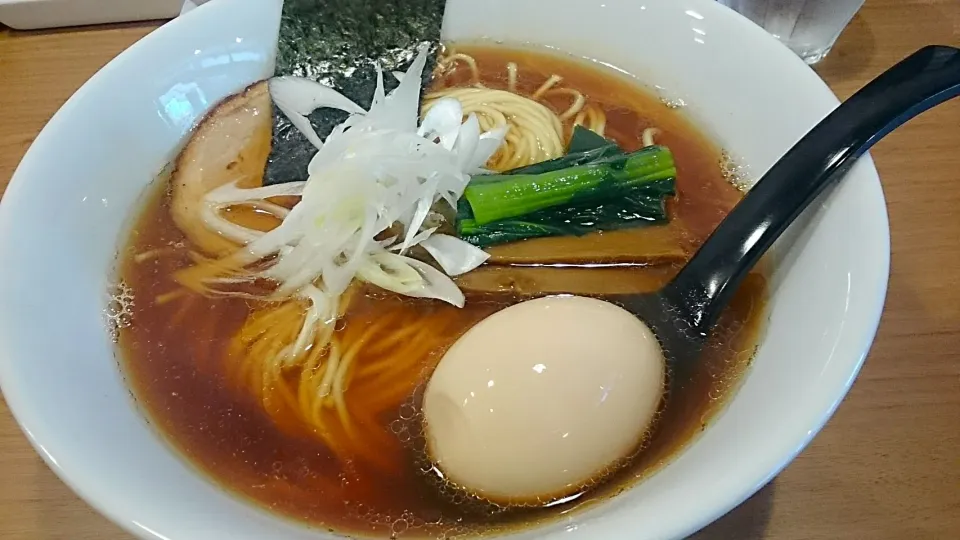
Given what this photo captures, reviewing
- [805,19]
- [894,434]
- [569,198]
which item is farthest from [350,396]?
[805,19]

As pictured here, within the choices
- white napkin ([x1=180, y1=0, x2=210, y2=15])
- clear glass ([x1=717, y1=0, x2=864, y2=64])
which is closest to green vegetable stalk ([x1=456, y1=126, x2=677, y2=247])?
clear glass ([x1=717, y1=0, x2=864, y2=64])

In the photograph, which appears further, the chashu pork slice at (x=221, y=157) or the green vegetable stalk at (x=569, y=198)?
the chashu pork slice at (x=221, y=157)

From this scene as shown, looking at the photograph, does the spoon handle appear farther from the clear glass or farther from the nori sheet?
the nori sheet

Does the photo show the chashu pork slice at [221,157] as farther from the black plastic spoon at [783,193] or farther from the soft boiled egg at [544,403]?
the black plastic spoon at [783,193]

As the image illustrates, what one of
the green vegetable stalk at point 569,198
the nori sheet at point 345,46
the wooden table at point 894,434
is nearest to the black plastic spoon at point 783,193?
the green vegetable stalk at point 569,198

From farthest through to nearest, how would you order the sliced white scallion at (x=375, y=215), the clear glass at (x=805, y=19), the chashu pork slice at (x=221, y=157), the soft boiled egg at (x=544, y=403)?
the clear glass at (x=805, y=19), the chashu pork slice at (x=221, y=157), the sliced white scallion at (x=375, y=215), the soft boiled egg at (x=544, y=403)

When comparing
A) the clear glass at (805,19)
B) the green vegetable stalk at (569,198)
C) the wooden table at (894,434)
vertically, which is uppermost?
the clear glass at (805,19)

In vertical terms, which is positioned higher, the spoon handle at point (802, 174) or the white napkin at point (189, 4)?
the spoon handle at point (802, 174)
